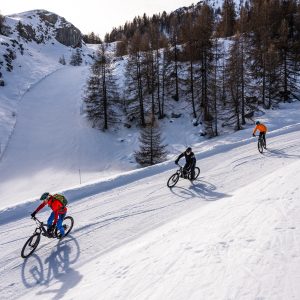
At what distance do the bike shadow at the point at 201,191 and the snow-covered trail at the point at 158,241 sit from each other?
0.17ft

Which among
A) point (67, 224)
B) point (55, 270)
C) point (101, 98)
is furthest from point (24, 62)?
point (55, 270)

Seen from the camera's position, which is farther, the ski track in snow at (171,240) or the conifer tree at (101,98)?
the conifer tree at (101,98)

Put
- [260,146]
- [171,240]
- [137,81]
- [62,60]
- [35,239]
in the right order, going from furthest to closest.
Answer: [62,60]
[137,81]
[260,146]
[35,239]
[171,240]

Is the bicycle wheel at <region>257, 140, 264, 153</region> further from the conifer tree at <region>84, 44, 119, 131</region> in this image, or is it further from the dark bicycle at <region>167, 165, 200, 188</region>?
the conifer tree at <region>84, 44, 119, 131</region>

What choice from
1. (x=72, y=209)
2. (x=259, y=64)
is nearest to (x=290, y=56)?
(x=259, y=64)

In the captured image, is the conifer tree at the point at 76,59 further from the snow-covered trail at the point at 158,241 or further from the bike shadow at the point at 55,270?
the bike shadow at the point at 55,270

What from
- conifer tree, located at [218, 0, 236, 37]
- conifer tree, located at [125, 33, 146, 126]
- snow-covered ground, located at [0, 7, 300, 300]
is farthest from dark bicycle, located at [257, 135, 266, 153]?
conifer tree, located at [218, 0, 236, 37]

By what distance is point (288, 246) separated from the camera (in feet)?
28.0

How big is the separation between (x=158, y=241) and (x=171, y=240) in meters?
0.49

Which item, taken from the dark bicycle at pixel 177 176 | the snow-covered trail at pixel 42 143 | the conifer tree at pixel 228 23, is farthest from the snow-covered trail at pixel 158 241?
the conifer tree at pixel 228 23

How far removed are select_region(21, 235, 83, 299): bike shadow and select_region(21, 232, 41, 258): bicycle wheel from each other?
7.3 inches

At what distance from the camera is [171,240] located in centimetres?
1085

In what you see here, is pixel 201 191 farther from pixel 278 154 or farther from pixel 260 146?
pixel 260 146

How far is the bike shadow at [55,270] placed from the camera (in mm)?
9559
